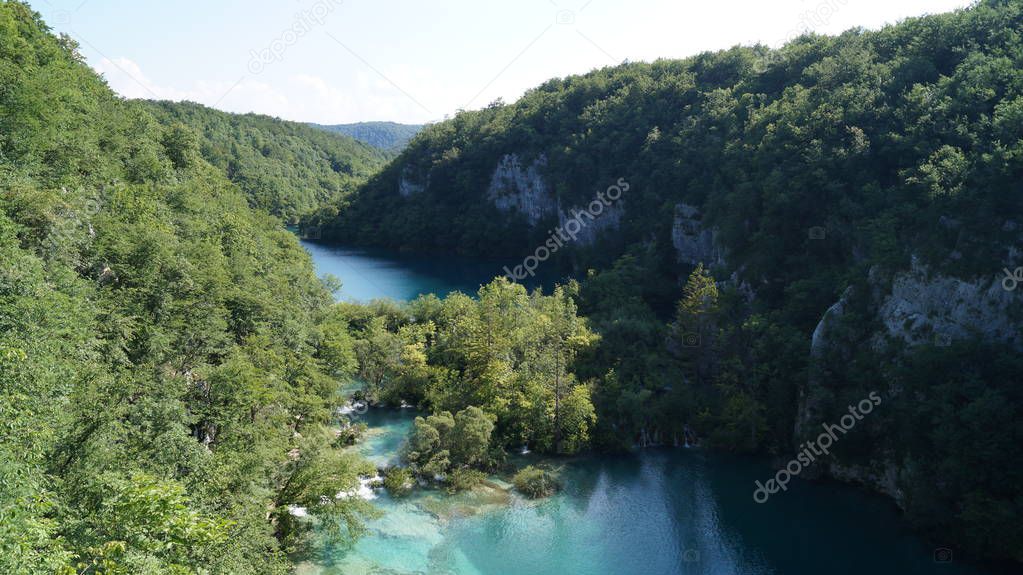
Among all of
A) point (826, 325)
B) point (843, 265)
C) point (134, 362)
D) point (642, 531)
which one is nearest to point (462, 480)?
point (642, 531)

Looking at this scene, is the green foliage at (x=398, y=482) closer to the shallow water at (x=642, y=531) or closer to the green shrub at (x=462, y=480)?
the shallow water at (x=642, y=531)

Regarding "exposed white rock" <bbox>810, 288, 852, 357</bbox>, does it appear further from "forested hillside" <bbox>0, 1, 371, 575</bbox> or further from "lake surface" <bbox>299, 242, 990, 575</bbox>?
"forested hillside" <bbox>0, 1, 371, 575</bbox>

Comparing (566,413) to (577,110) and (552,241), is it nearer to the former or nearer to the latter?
(552,241)

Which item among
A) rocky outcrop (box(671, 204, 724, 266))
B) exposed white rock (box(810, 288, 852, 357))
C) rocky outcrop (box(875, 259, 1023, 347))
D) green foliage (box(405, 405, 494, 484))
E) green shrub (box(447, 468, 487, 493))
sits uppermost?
rocky outcrop (box(671, 204, 724, 266))

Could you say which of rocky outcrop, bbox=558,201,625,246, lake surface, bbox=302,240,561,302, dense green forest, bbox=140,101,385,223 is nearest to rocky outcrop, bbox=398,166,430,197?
lake surface, bbox=302,240,561,302

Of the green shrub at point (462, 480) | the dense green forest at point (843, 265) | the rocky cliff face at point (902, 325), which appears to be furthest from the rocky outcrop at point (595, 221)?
the green shrub at point (462, 480)

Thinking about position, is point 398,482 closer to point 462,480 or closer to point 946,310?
point 462,480
